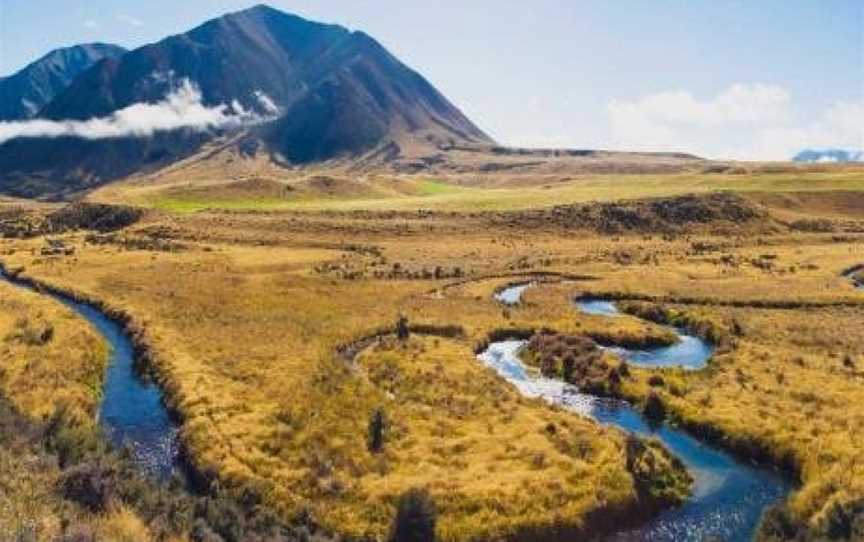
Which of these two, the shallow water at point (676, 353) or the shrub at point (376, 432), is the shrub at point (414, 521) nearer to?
the shrub at point (376, 432)

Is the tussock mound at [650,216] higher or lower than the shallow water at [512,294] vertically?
higher

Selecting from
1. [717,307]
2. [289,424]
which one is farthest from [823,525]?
[717,307]

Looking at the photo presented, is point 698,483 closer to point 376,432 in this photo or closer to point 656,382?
point 376,432

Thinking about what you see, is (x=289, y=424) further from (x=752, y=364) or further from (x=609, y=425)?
(x=752, y=364)

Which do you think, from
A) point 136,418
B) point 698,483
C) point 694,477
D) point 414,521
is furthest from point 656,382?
point 136,418

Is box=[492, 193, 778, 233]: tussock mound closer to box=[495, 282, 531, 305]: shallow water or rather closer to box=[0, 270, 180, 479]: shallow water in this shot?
box=[495, 282, 531, 305]: shallow water

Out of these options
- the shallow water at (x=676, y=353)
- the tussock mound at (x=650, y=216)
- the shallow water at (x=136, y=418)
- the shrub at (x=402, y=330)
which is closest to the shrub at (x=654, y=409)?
the shallow water at (x=676, y=353)

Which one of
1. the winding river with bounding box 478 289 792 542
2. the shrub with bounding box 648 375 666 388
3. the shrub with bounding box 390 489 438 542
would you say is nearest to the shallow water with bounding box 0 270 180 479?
the shrub with bounding box 390 489 438 542
